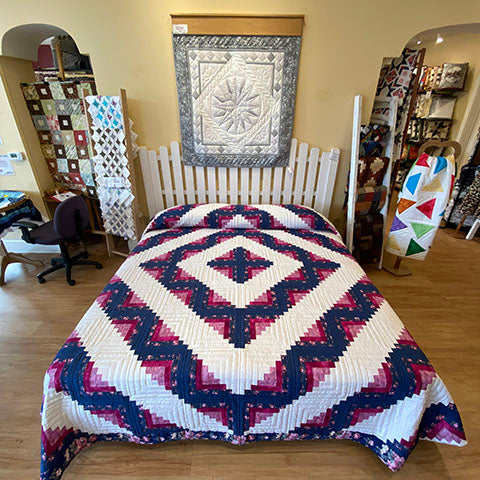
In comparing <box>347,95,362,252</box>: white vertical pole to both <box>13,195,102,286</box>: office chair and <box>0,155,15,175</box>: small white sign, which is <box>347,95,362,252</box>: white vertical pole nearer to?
<box>13,195,102,286</box>: office chair

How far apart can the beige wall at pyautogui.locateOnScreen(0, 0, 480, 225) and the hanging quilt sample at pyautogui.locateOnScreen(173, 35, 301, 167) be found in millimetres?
128

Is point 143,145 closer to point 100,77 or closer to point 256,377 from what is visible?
point 100,77

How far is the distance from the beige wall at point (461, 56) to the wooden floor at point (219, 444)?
2.46 m

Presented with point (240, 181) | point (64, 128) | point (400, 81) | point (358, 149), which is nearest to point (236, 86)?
point (240, 181)

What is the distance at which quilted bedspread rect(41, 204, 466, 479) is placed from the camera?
112 cm

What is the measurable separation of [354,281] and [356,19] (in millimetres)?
1938

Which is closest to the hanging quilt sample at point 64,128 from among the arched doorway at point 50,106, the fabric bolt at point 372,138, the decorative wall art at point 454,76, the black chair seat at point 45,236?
the arched doorway at point 50,106

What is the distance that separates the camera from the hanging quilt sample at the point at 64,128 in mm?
2406

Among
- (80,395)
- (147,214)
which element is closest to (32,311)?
(147,214)

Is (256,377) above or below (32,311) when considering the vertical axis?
above

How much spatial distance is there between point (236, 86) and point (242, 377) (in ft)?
6.81

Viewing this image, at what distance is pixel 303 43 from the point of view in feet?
6.80

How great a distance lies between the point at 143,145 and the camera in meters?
2.46

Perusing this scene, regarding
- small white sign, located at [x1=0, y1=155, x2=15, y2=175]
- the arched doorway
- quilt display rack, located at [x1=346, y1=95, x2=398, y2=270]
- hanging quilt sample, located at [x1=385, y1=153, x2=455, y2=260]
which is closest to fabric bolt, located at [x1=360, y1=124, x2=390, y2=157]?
quilt display rack, located at [x1=346, y1=95, x2=398, y2=270]
